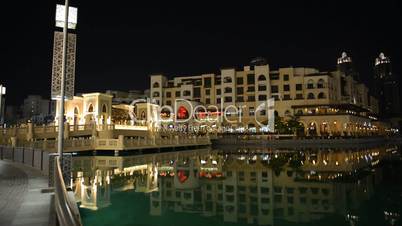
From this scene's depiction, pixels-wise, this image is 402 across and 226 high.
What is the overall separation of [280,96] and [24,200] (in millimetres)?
67127

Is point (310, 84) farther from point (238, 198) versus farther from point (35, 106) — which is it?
point (35, 106)

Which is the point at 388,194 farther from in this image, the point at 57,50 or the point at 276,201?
the point at 57,50

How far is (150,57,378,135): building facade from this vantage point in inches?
2677

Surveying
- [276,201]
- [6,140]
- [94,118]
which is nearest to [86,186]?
[276,201]

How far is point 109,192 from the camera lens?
1262 centimetres

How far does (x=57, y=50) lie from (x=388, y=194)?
13.0 m

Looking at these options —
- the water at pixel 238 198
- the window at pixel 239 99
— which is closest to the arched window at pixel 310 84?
the window at pixel 239 99

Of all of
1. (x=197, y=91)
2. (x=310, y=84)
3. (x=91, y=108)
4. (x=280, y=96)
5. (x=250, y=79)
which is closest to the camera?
(x=91, y=108)

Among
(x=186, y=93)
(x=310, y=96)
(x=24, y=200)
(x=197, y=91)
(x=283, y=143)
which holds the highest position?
(x=197, y=91)

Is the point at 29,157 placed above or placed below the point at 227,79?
below

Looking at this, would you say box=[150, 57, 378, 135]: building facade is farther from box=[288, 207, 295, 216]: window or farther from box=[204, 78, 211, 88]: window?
box=[288, 207, 295, 216]: window

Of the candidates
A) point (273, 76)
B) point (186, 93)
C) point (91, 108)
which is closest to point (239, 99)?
point (273, 76)

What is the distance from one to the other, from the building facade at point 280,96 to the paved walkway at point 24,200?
6130 cm

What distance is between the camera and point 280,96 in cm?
7119
